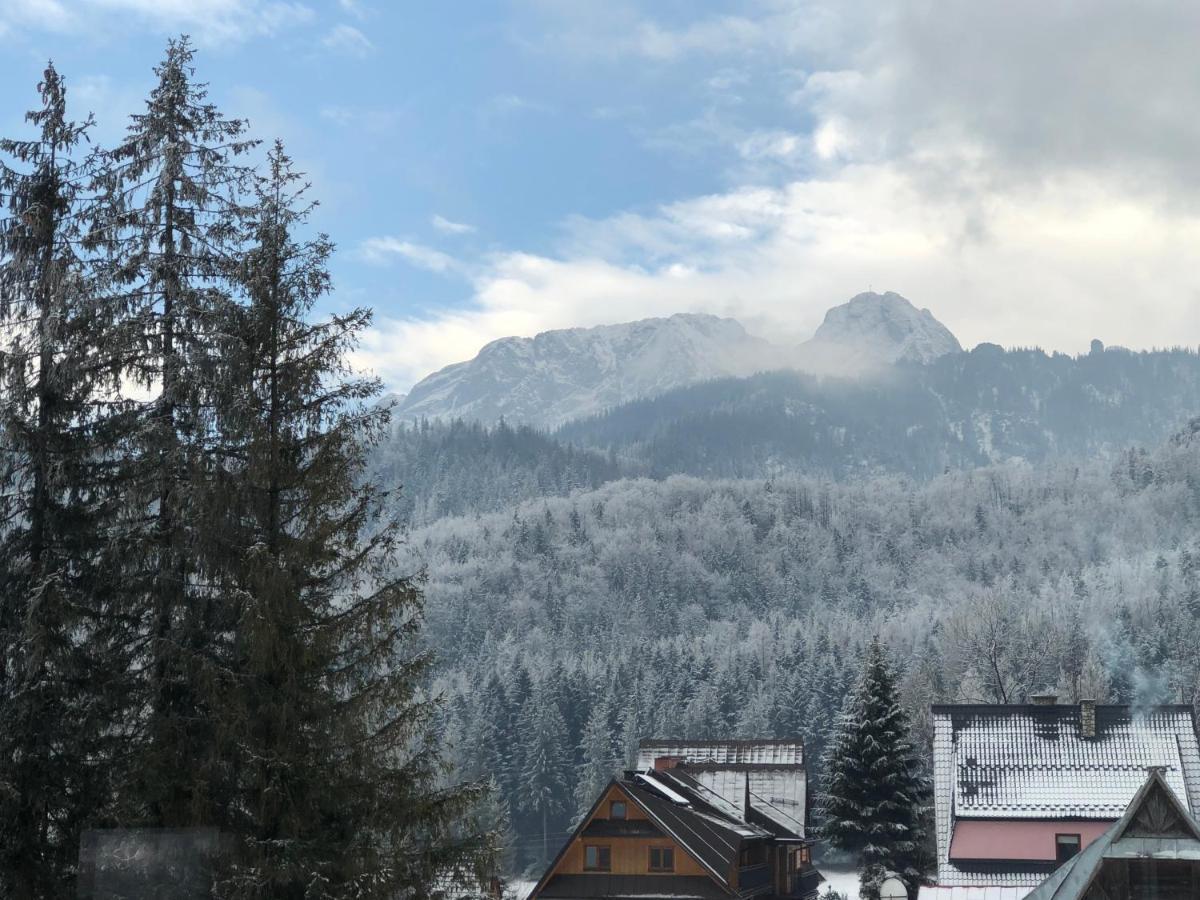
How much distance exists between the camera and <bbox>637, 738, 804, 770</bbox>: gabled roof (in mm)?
54656

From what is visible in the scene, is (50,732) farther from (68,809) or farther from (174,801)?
(174,801)

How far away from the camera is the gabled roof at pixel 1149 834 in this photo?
28188 millimetres

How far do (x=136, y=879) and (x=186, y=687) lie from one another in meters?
2.65

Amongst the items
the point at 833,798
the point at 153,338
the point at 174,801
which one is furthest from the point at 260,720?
the point at 833,798

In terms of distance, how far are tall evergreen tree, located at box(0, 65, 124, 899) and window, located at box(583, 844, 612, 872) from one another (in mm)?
28387

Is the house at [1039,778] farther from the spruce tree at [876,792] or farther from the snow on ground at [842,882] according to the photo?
the snow on ground at [842,882]

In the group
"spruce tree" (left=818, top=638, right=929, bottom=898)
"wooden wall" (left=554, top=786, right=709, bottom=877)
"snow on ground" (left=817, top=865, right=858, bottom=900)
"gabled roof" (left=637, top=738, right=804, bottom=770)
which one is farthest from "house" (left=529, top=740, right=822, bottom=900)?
"snow on ground" (left=817, top=865, right=858, bottom=900)

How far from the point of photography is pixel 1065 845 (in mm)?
41219

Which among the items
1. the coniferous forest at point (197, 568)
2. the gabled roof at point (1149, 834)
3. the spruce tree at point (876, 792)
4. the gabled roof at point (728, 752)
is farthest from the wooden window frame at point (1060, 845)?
the coniferous forest at point (197, 568)

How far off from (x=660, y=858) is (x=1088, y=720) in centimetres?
1387

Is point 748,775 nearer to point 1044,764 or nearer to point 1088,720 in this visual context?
point 1044,764

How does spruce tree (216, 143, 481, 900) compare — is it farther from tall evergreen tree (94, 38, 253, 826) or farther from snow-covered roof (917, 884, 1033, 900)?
snow-covered roof (917, 884, 1033, 900)

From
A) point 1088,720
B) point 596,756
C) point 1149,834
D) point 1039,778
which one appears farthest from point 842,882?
point 1149,834

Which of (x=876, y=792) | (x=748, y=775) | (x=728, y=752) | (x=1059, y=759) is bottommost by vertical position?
(x=876, y=792)
